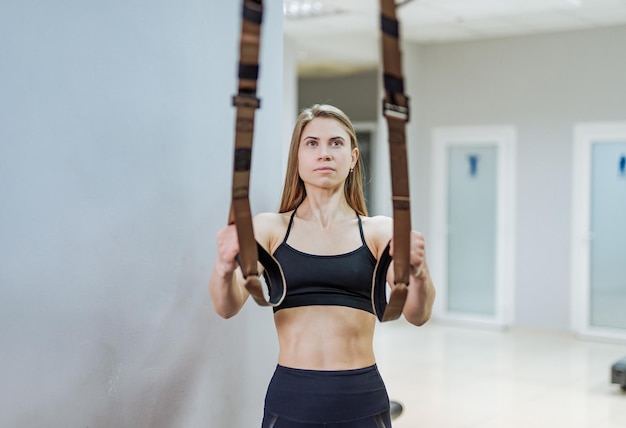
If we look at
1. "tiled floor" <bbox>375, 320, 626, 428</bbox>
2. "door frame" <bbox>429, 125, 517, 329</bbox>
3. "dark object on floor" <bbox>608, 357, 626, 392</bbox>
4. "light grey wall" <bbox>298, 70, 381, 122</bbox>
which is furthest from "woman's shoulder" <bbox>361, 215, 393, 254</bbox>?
"light grey wall" <bbox>298, 70, 381, 122</bbox>

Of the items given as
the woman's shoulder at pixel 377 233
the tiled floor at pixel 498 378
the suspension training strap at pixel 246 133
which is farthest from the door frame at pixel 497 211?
the suspension training strap at pixel 246 133

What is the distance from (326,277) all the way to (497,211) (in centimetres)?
653

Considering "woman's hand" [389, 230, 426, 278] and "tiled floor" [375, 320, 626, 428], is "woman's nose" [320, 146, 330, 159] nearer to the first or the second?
"woman's hand" [389, 230, 426, 278]

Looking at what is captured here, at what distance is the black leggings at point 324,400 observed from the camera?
203 cm

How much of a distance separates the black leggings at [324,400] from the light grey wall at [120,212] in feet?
1.47

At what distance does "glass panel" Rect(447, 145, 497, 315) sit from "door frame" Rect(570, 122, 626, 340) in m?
0.84

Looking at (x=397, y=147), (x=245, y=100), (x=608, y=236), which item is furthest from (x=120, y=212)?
(x=608, y=236)

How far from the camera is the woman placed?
2039mm

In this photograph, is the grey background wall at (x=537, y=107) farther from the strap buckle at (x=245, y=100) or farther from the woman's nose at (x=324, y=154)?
the strap buckle at (x=245, y=100)

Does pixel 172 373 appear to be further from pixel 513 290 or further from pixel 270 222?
pixel 513 290

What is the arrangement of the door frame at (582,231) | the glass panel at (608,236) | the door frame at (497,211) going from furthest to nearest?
the door frame at (497,211) < the door frame at (582,231) < the glass panel at (608,236)

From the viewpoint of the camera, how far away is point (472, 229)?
8.49 metres

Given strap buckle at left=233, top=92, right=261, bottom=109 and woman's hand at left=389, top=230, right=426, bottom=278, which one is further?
woman's hand at left=389, top=230, right=426, bottom=278

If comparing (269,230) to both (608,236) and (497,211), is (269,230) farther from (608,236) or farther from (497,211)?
(497,211)
